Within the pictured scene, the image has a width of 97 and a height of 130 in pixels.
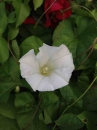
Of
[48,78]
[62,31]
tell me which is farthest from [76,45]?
[48,78]

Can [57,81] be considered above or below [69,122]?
above

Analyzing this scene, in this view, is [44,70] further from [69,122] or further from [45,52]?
[69,122]

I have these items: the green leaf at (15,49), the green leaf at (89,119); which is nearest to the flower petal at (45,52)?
the green leaf at (15,49)

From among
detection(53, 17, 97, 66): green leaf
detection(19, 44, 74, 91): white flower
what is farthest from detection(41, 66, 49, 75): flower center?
detection(53, 17, 97, 66): green leaf

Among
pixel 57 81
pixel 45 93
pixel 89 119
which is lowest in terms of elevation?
pixel 89 119

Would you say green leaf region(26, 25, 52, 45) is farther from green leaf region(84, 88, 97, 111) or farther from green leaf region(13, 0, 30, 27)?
green leaf region(84, 88, 97, 111)

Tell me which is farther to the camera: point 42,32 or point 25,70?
point 42,32

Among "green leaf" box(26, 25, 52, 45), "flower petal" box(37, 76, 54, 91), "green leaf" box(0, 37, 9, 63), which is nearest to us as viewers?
"flower petal" box(37, 76, 54, 91)

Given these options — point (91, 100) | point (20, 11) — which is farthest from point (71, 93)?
point (20, 11)
